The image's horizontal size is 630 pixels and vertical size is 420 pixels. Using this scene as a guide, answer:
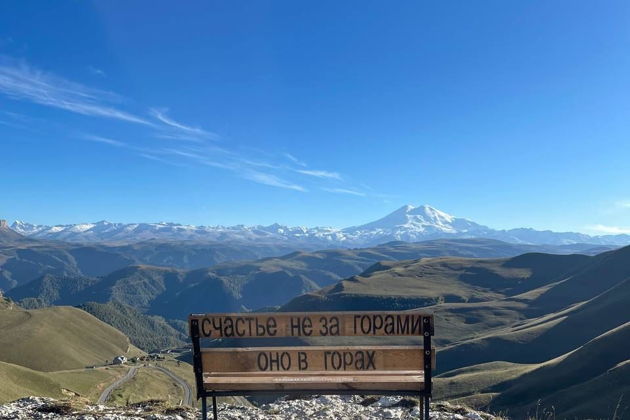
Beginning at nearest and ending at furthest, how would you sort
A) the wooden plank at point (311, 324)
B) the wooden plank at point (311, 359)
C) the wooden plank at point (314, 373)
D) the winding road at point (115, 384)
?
the wooden plank at point (311, 324), the wooden plank at point (311, 359), the wooden plank at point (314, 373), the winding road at point (115, 384)

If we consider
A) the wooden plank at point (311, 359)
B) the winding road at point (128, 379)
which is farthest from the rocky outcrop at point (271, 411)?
the winding road at point (128, 379)

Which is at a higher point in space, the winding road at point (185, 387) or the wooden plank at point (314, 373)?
the wooden plank at point (314, 373)

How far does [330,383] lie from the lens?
9.98 m

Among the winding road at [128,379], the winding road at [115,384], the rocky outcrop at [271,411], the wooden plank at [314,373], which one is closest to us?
the wooden plank at [314,373]

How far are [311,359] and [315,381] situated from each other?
0.48m

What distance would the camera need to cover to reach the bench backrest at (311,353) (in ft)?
32.7

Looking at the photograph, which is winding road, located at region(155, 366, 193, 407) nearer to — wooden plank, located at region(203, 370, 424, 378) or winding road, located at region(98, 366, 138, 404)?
winding road, located at region(98, 366, 138, 404)

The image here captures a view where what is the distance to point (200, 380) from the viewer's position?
10414 millimetres

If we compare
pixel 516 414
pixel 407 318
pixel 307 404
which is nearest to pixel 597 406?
pixel 516 414

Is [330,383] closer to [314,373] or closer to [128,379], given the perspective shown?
[314,373]

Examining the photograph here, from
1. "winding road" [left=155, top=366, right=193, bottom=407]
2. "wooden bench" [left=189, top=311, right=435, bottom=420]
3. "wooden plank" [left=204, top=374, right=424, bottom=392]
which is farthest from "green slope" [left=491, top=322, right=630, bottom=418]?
"winding road" [left=155, top=366, right=193, bottom=407]

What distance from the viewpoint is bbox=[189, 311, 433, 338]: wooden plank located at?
9.93 metres

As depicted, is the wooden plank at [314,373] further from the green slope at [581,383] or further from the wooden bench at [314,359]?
the green slope at [581,383]

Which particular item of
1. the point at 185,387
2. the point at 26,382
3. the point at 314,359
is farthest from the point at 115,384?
the point at 314,359
